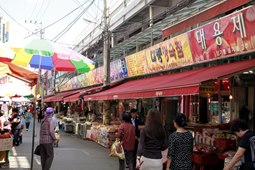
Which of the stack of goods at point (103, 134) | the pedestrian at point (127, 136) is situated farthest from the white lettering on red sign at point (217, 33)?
the stack of goods at point (103, 134)

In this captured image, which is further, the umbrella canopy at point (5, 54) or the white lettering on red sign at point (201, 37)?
the white lettering on red sign at point (201, 37)

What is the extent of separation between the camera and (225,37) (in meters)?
10.3

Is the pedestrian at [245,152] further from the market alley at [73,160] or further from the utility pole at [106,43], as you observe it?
the utility pole at [106,43]

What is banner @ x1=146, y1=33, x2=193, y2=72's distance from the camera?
12812 mm

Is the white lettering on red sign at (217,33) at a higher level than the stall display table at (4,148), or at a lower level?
higher

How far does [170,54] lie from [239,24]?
4694 mm

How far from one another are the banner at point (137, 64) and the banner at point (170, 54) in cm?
54

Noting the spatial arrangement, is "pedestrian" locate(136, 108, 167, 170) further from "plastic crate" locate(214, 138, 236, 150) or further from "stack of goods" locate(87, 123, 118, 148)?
"stack of goods" locate(87, 123, 118, 148)

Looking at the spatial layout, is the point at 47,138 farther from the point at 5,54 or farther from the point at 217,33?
the point at 217,33

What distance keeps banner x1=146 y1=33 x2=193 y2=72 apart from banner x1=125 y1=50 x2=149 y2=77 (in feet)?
1.78

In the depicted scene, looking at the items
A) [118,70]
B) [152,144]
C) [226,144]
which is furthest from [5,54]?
[118,70]

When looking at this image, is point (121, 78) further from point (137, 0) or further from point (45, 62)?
point (45, 62)

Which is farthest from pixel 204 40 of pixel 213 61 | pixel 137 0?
pixel 137 0

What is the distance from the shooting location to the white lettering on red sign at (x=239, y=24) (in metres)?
9.36
